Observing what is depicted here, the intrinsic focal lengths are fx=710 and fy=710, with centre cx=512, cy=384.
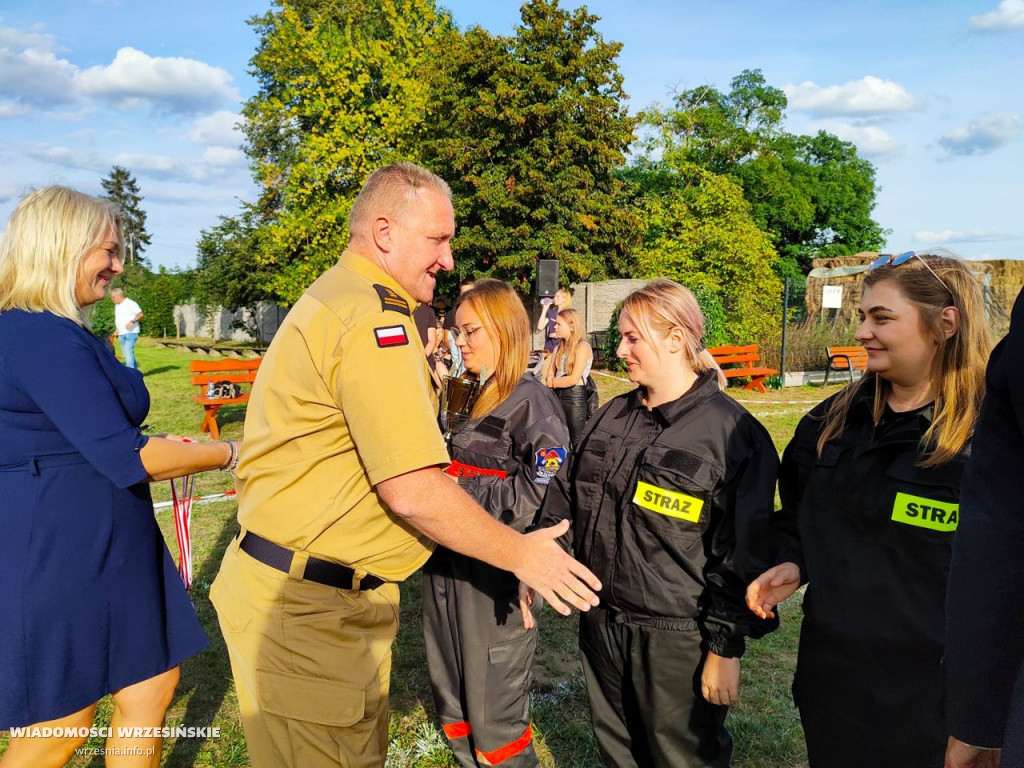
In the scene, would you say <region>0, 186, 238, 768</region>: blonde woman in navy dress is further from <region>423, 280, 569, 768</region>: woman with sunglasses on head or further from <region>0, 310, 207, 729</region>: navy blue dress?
<region>423, 280, 569, 768</region>: woman with sunglasses on head

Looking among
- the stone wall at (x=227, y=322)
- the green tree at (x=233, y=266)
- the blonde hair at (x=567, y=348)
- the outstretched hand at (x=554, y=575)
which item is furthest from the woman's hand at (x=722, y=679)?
the stone wall at (x=227, y=322)

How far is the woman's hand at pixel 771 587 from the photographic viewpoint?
2.07 metres

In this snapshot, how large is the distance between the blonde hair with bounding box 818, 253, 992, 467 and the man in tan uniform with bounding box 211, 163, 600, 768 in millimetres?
954

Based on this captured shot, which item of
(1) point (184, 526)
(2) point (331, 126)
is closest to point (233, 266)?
(2) point (331, 126)

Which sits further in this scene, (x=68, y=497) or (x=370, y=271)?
(x=68, y=497)

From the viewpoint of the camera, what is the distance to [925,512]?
1.84 metres

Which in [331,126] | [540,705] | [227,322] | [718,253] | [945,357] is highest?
[331,126]

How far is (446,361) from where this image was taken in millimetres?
7977

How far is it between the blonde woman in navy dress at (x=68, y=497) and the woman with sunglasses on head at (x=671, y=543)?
1452 mm

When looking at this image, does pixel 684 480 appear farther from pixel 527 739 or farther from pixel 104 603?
pixel 104 603

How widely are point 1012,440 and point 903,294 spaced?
1.11m

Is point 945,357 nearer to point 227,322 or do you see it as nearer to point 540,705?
point 540,705

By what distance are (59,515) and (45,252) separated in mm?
797

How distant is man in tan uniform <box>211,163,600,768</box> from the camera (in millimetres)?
1782
